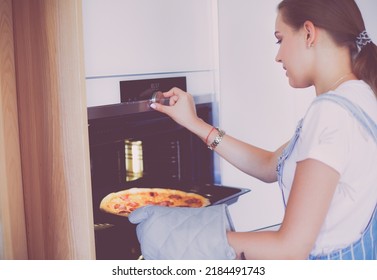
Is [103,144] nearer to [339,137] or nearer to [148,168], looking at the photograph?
[148,168]

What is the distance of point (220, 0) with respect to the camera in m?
1.73

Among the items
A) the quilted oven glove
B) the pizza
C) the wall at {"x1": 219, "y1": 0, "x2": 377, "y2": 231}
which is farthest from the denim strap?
the wall at {"x1": 219, "y1": 0, "x2": 377, "y2": 231}

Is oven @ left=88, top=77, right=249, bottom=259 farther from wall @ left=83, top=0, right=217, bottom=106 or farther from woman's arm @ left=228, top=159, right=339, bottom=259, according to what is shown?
woman's arm @ left=228, top=159, right=339, bottom=259

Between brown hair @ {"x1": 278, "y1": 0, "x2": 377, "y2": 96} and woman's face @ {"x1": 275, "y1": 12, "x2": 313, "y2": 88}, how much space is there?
0.02 metres

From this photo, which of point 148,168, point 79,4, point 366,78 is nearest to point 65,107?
point 79,4

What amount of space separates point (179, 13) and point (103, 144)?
0.53 m

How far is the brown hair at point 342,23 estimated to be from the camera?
2.78 feet

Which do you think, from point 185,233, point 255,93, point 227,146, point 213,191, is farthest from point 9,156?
point 255,93

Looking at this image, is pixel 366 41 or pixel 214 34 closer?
pixel 366 41

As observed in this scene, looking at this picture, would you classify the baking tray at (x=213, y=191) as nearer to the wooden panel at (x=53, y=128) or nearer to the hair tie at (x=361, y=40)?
the wooden panel at (x=53, y=128)

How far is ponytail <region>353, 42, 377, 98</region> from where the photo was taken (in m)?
0.86

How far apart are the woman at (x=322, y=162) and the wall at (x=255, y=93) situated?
87 cm

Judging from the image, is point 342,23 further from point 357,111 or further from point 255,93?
point 255,93

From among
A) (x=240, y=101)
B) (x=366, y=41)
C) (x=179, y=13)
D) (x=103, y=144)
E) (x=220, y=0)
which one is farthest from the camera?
(x=240, y=101)
